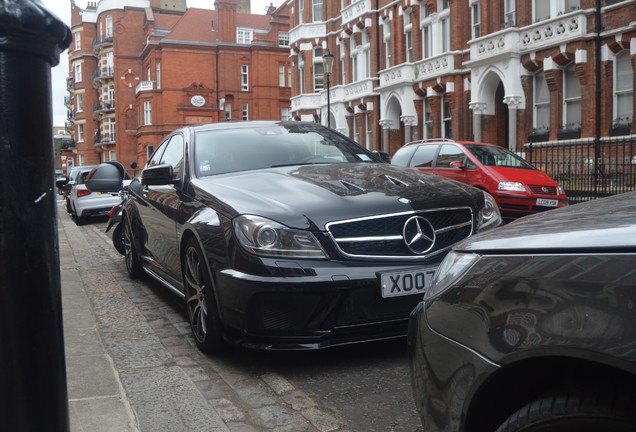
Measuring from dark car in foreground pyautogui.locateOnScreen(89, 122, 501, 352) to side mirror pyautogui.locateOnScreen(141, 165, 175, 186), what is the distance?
29cm

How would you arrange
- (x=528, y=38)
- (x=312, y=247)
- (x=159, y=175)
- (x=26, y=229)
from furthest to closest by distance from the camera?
1. (x=528, y=38)
2. (x=159, y=175)
3. (x=312, y=247)
4. (x=26, y=229)

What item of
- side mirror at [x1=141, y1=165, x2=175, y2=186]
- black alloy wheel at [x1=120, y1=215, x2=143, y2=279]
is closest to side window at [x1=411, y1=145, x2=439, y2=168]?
black alloy wheel at [x1=120, y1=215, x2=143, y2=279]

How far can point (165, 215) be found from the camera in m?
5.68

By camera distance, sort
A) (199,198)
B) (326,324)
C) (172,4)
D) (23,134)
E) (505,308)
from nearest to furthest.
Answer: (23,134)
(505,308)
(326,324)
(199,198)
(172,4)

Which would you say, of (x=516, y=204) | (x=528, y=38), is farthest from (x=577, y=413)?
(x=528, y=38)

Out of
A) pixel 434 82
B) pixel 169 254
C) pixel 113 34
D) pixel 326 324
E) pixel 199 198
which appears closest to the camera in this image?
pixel 326 324

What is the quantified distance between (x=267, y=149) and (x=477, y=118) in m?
21.5

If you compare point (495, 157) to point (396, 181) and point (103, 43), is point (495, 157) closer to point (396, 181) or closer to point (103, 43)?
point (396, 181)

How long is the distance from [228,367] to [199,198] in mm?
1253

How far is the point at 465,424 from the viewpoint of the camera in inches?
77.5

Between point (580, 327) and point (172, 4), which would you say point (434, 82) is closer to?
point (580, 327)

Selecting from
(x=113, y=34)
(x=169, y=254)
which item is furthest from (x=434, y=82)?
(x=113, y=34)

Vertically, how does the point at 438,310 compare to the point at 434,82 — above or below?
below

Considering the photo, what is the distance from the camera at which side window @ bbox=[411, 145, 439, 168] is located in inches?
562
